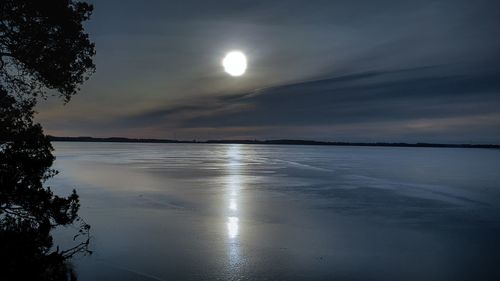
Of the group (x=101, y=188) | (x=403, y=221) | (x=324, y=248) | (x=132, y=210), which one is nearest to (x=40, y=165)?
(x=324, y=248)

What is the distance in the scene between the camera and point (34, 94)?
48.8 ft

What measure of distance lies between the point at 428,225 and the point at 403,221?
1.73 m

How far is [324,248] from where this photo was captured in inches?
761

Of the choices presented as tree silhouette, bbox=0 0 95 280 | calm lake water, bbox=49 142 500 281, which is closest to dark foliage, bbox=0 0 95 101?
tree silhouette, bbox=0 0 95 280

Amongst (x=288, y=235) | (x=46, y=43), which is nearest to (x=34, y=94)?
(x=46, y=43)

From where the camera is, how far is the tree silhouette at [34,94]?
539 inches

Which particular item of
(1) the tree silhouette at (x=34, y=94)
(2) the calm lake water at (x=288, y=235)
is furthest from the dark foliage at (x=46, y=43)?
(2) the calm lake water at (x=288, y=235)

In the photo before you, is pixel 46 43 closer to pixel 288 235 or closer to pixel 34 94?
pixel 34 94

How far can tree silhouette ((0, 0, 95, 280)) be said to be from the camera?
13.7 meters

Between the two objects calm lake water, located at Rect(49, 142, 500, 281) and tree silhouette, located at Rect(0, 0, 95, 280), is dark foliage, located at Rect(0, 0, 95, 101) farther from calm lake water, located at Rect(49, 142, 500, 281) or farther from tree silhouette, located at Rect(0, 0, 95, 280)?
calm lake water, located at Rect(49, 142, 500, 281)

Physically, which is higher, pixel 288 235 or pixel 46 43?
pixel 46 43

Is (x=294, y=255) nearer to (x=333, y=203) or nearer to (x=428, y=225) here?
(x=428, y=225)

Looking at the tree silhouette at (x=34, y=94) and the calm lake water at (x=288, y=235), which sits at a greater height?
the tree silhouette at (x=34, y=94)

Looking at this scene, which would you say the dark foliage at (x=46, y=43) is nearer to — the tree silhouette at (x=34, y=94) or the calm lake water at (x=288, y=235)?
the tree silhouette at (x=34, y=94)
